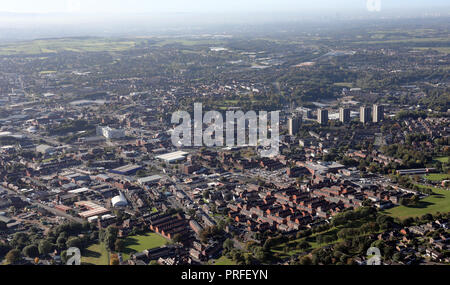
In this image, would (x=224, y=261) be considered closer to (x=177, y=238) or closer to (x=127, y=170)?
(x=177, y=238)

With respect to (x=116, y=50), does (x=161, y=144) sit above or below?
below

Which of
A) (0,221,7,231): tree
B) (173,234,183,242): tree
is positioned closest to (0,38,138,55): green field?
(0,221,7,231): tree

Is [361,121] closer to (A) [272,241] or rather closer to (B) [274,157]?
(B) [274,157]

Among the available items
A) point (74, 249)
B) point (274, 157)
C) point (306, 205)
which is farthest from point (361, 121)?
point (74, 249)

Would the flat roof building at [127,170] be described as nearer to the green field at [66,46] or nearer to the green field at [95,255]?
the green field at [95,255]

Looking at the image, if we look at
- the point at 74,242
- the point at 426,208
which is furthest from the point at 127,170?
the point at 426,208

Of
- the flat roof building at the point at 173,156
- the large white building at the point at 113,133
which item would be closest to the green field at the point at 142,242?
the flat roof building at the point at 173,156
